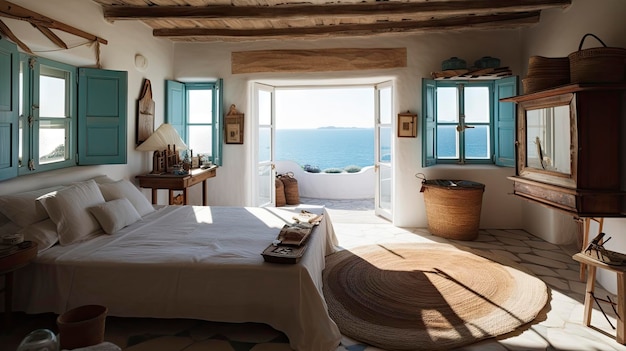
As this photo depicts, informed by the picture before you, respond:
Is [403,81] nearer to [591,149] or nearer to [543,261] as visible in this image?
[543,261]

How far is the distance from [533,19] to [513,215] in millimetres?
2661

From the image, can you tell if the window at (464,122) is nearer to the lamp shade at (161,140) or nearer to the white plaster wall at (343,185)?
the white plaster wall at (343,185)

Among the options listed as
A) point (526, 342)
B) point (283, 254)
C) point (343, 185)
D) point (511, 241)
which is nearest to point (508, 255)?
point (511, 241)

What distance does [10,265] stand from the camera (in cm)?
228

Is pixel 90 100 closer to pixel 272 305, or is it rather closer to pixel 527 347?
pixel 272 305

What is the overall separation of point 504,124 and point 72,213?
5317 millimetres

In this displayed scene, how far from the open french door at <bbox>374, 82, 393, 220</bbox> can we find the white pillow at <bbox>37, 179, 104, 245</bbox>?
4.16 m

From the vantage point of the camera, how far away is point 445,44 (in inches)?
219

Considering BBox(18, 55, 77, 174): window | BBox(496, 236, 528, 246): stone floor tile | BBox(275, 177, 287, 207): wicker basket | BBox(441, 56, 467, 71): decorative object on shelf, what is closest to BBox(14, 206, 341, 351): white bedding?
BBox(18, 55, 77, 174): window

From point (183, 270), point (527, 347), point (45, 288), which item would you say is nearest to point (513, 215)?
point (527, 347)

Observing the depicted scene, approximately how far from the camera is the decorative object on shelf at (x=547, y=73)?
332cm

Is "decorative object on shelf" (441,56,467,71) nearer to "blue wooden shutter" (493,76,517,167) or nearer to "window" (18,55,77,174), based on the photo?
"blue wooden shutter" (493,76,517,167)

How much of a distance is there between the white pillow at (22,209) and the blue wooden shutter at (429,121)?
4590 millimetres

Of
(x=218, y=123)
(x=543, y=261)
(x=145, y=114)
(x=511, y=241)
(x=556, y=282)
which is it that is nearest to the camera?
(x=556, y=282)
